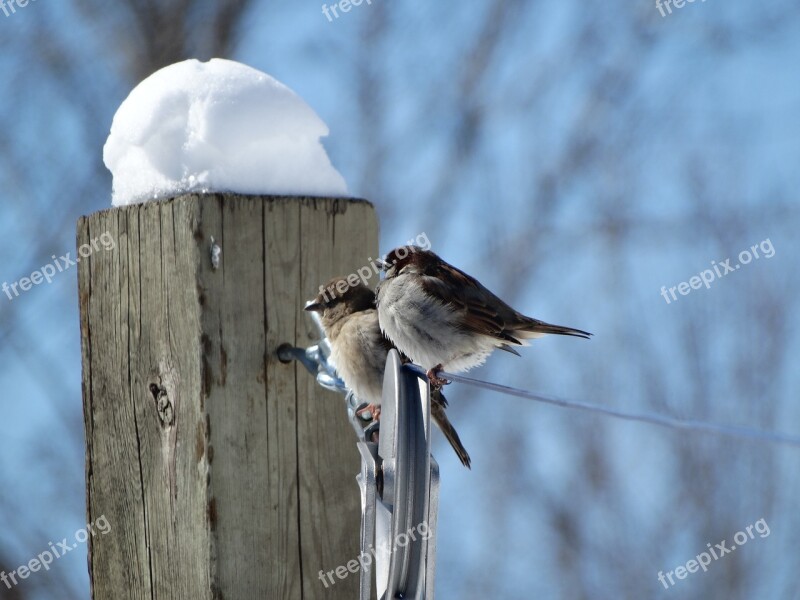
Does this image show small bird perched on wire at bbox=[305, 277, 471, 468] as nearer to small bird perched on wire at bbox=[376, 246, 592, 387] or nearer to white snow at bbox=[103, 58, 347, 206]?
small bird perched on wire at bbox=[376, 246, 592, 387]

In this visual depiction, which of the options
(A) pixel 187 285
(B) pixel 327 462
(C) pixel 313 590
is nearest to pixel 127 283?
(A) pixel 187 285

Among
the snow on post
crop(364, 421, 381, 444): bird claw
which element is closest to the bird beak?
the snow on post

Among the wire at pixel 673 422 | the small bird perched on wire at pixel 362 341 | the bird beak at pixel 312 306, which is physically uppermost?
the small bird perched on wire at pixel 362 341

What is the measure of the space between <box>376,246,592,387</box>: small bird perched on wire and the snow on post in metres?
Result: 1.07

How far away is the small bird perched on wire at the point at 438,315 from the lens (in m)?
4.19

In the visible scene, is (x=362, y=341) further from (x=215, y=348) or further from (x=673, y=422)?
(x=673, y=422)

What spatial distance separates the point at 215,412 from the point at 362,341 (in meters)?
1.57

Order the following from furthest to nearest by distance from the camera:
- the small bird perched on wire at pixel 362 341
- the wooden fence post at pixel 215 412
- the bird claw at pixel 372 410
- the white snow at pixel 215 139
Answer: the small bird perched on wire at pixel 362 341 → the bird claw at pixel 372 410 → the white snow at pixel 215 139 → the wooden fence post at pixel 215 412

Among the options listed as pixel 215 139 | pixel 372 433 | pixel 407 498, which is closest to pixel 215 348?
pixel 372 433

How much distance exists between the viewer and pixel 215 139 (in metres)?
2.93

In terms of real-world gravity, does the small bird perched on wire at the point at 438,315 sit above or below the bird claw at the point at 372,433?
above

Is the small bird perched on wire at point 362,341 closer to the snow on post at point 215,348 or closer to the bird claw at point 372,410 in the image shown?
the bird claw at point 372,410

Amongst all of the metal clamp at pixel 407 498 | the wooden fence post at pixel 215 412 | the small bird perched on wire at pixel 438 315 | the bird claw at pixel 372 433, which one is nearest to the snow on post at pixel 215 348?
the wooden fence post at pixel 215 412

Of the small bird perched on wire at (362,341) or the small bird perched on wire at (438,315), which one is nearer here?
the small bird perched on wire at (362,341)
